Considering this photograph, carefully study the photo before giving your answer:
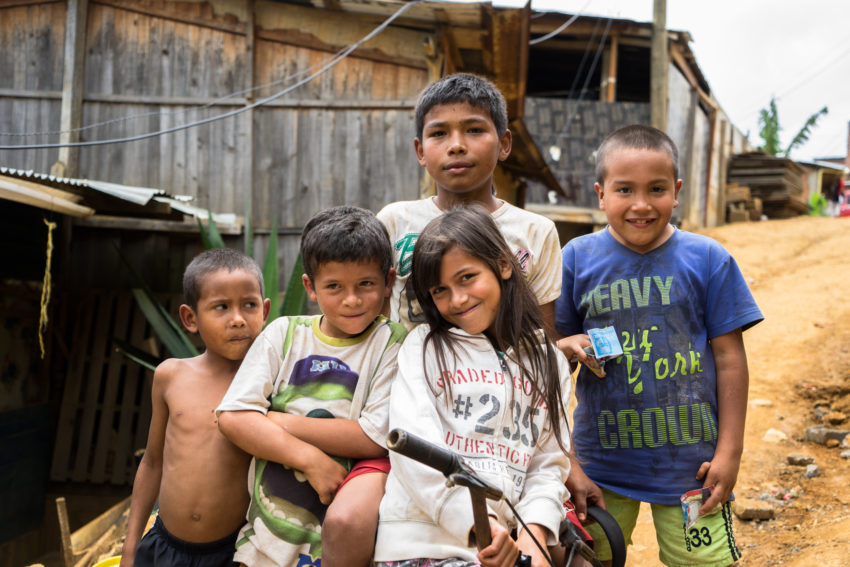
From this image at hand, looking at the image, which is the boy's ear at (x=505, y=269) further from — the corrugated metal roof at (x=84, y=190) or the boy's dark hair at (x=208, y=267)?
the corrugated metal roof at (x=84, y=190)

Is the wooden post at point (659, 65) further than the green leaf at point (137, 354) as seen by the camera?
Yes

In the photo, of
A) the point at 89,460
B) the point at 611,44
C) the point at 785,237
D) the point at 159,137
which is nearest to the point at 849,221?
the point at 785,237

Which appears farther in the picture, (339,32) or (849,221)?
(849,221)

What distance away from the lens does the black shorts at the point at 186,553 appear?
6.09ft

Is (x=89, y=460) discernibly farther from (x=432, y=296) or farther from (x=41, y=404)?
(x=432, y=296)

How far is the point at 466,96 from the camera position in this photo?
2.02 m

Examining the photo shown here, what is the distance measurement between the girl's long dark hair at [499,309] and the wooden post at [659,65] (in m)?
8.43

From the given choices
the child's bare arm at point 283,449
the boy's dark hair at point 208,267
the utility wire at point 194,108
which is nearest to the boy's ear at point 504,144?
the boy's dark hair at point 208,267

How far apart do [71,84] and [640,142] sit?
6.30 meters

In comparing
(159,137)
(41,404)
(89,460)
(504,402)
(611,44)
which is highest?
(611,44)

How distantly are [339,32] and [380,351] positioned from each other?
5273 millimetres

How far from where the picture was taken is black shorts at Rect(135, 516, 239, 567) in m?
1.86

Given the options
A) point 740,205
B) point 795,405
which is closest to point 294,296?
point 795,405

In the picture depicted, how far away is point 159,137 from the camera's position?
21.7 ft
